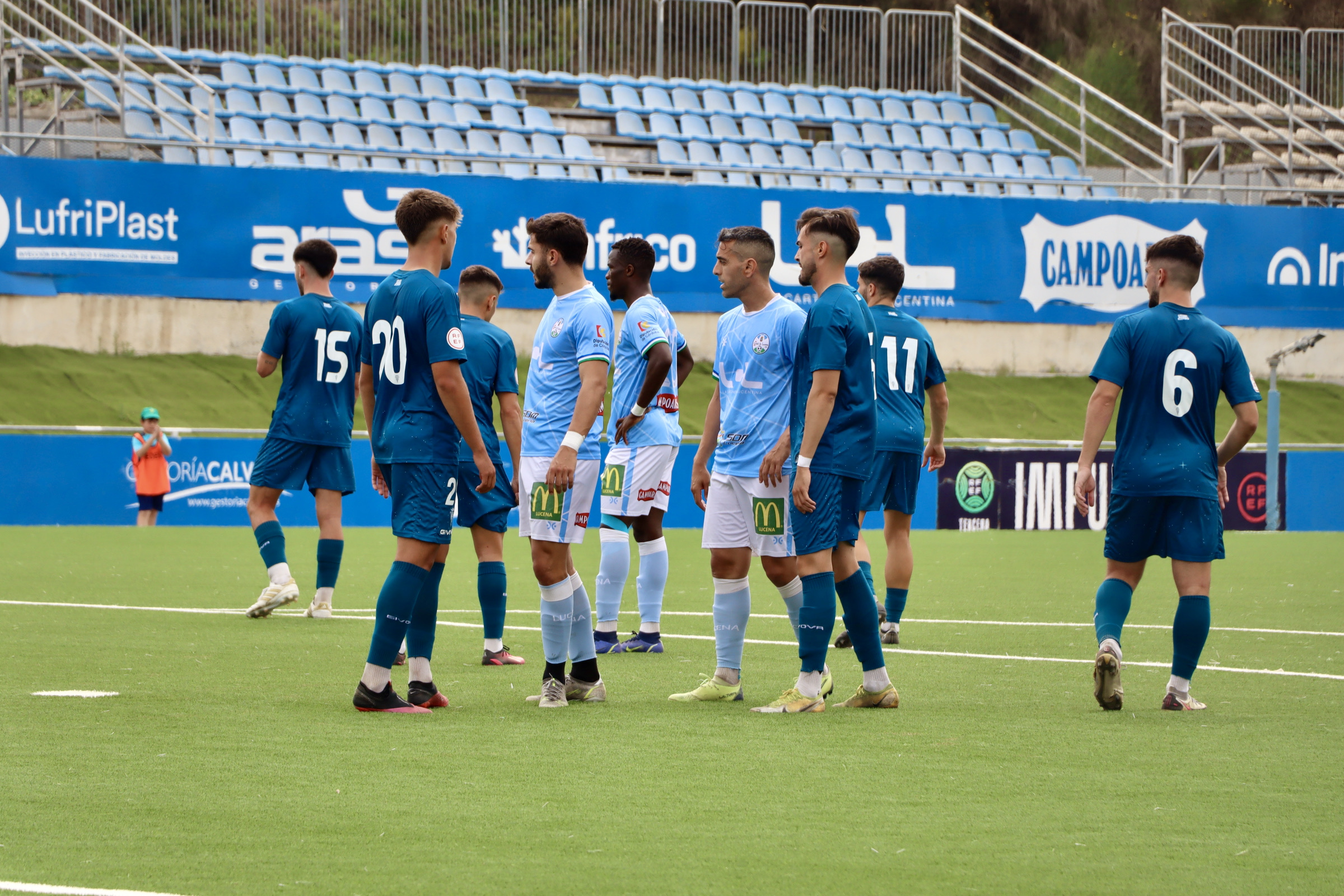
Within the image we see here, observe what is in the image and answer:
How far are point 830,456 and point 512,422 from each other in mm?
1758

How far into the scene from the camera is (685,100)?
1077 inches

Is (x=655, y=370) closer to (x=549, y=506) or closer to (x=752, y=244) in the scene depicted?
(x=752, y=244)

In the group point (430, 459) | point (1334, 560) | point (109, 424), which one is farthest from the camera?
point (109, 424)

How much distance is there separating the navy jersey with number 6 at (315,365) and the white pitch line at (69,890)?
597 cm

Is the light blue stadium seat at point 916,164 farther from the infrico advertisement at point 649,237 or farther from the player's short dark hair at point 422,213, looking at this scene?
the player's short dark hair at point 422,213

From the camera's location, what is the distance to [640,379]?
25.6ft

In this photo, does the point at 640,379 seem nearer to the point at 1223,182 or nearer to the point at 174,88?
the point at 174,88

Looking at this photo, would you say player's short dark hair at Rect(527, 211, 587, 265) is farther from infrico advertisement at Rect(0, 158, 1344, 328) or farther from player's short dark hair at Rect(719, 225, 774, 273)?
infrico advertisement at Rect(0, 158, 1344, 328)

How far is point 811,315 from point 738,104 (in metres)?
22.2

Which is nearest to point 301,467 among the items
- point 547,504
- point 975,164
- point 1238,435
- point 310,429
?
point 310,429

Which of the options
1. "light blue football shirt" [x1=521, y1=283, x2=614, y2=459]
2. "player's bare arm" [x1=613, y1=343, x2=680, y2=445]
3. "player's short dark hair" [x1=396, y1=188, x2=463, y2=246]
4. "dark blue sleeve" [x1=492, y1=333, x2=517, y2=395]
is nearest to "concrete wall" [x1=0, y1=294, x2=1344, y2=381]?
"dark blue sleeve" [x1=492, y1=333, x2=517, y2=395]

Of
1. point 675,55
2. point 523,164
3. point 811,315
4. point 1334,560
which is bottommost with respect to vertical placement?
point 1334,560

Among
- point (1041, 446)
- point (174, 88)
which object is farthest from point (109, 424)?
point (1041, 446)

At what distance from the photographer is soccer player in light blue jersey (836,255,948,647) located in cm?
855
